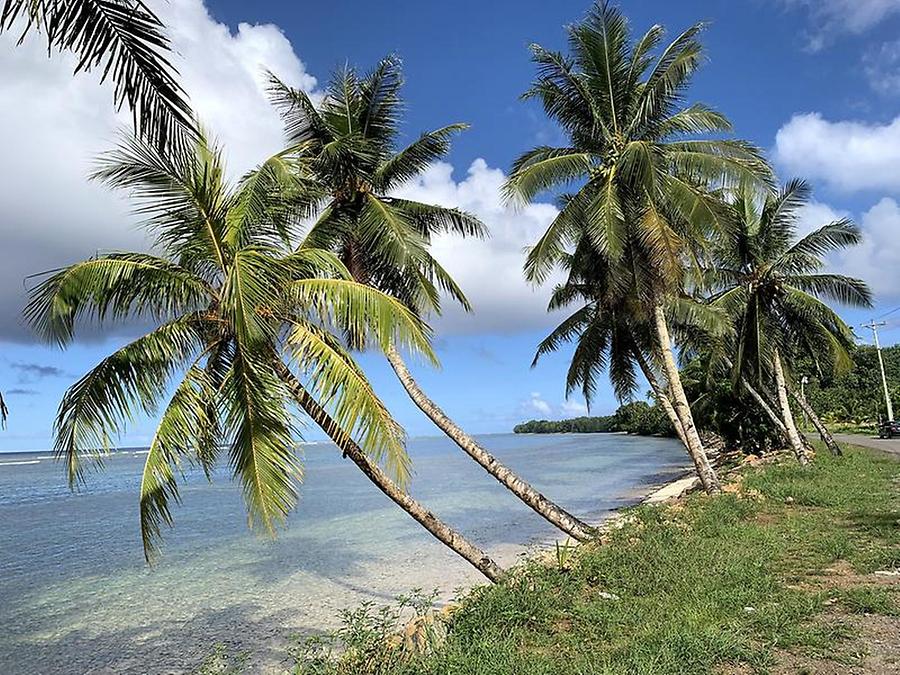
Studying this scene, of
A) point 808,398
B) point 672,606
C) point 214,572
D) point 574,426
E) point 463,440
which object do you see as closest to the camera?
point 672,606

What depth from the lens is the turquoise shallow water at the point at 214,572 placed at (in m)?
9.75

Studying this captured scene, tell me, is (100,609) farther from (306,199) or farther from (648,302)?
(648,302)

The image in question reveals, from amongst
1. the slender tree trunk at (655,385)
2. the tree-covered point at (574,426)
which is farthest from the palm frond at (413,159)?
the tree-covered point at (574,426)

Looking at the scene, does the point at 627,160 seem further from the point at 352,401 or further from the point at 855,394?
the point at 855,394

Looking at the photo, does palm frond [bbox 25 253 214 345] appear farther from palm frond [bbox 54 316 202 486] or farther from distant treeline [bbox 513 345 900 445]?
distant treeline [bbox 513 345 900 445]

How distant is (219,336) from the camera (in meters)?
6.62

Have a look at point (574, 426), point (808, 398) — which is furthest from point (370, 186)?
point (574, 426)

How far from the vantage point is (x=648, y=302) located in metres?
13.9

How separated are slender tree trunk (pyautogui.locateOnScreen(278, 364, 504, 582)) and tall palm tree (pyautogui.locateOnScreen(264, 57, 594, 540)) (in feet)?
5.09

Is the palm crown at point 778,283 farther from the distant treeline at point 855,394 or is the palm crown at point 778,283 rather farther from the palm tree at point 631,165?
the distant treeline at point 855,394

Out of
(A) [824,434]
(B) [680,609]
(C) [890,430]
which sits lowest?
(B) [680,609]

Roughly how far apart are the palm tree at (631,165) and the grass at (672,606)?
4.93 metres

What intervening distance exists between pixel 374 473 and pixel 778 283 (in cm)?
1639

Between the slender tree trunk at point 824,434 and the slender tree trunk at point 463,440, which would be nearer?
the slender tree trunk at point 463,440
